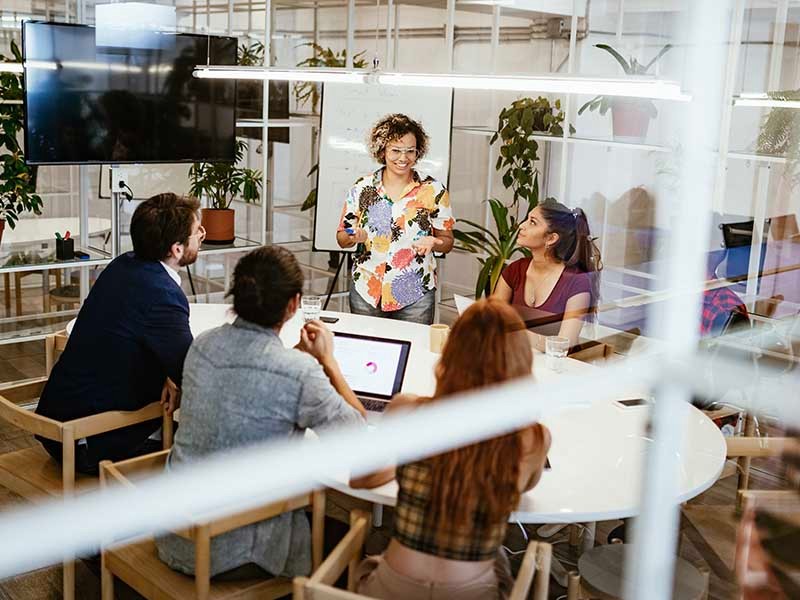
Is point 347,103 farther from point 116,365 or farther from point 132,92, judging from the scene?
point 116,365

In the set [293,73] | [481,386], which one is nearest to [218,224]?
[293,73]

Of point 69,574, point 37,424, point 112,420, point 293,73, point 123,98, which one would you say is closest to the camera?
point 69,574

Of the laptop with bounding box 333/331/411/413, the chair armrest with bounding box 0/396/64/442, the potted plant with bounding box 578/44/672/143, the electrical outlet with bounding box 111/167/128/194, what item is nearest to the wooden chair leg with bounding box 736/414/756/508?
the laptop with bounding box 333/331/411/413

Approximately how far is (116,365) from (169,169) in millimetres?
2690

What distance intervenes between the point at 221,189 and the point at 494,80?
9.02ft

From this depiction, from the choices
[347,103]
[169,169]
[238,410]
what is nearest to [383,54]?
[347,103]

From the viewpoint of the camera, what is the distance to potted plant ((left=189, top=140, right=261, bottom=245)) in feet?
16.7

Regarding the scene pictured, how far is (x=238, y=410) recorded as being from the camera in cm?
206

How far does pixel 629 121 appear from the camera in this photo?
4.42 m

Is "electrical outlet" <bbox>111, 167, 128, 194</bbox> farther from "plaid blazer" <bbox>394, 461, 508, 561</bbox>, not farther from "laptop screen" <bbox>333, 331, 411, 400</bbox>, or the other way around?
"plaid blazer" <bbox>394, 461, 508, 561</bbox>

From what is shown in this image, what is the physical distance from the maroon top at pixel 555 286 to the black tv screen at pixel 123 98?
1992mm

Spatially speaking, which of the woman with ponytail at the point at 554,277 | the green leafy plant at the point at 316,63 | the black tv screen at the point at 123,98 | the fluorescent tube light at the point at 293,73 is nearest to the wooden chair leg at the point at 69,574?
the woman with ponytail at the point at 554,277

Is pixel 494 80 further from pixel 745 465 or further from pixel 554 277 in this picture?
pixel 745 465

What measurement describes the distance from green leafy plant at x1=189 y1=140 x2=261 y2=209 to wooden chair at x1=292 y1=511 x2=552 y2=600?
3.44 metres
